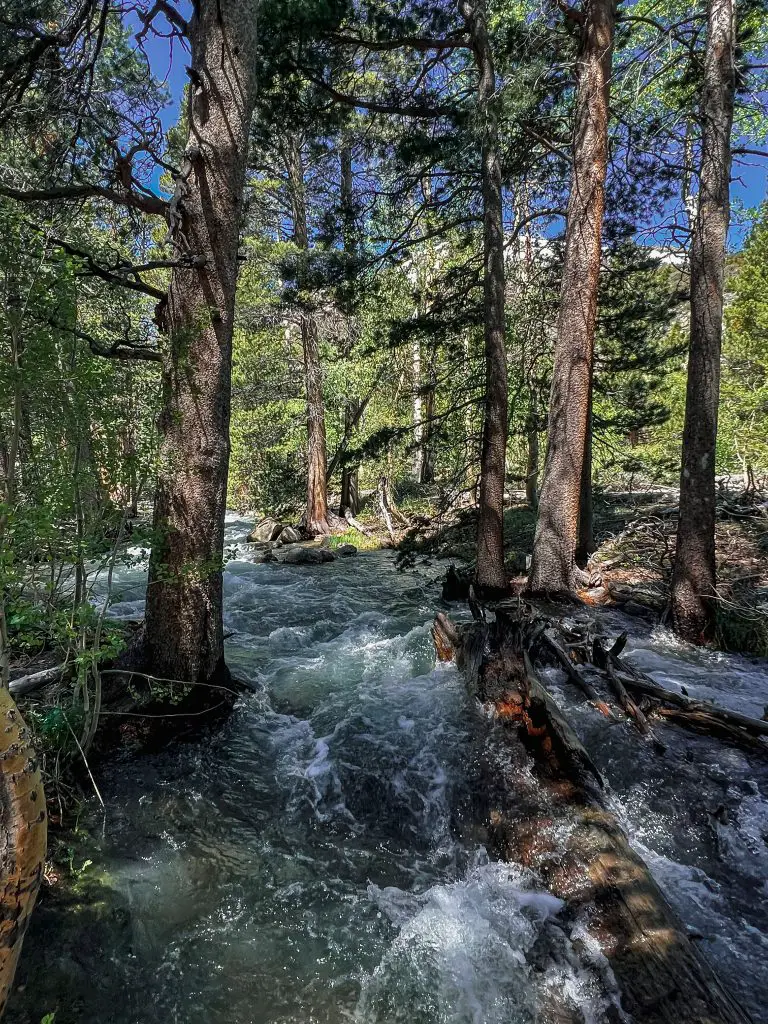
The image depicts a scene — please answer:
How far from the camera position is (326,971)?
227cm

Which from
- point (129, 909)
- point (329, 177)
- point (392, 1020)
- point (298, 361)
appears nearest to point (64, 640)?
point (129, 909)

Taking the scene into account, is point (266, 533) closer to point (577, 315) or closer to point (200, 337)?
point (577, 315)

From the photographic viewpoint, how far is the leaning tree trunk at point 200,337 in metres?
3.89

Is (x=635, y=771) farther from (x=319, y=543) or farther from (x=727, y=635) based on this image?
(x=319, y=543)

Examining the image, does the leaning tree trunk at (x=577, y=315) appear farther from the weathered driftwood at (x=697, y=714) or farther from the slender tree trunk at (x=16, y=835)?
the slender tree trunk at (x=16, y=835)

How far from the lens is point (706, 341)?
5988 millimetres

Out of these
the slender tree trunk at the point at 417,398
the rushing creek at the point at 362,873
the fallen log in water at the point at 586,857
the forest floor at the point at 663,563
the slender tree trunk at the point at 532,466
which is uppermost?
the slender tree trunk at the point at 417,398

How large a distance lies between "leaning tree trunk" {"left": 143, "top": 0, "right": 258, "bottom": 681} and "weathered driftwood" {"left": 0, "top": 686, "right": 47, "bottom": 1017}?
2.26 meters

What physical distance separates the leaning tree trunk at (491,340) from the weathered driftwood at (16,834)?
22.0 ft

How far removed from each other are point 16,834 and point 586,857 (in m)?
2.53

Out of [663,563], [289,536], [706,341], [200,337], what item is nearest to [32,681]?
[200,337]

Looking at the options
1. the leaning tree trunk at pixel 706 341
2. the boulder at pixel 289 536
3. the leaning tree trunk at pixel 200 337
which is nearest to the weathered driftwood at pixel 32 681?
the leaning tree trunk at pixel 200 337

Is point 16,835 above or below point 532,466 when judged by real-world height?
below

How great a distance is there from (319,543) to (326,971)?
12011 mm
